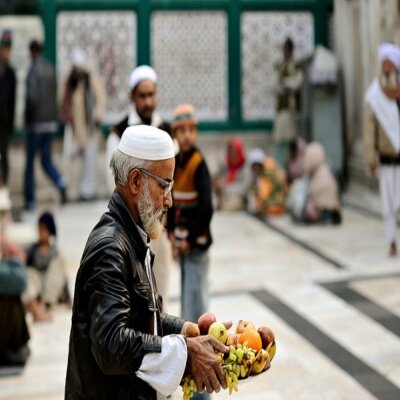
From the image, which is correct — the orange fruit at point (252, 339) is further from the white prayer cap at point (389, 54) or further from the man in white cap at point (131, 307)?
the white prayer cap at point (389, 54)

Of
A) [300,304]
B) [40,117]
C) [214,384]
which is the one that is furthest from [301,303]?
[40,117]

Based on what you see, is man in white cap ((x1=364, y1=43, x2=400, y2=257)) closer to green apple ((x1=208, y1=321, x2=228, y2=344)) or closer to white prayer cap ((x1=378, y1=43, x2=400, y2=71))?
white prayer cap ((x1=378, y1=43, x2=400, y2=71))

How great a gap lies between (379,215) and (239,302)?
3666 millimetres

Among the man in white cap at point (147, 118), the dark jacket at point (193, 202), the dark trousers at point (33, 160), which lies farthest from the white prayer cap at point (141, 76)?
the dark trousers at point (33, 160)

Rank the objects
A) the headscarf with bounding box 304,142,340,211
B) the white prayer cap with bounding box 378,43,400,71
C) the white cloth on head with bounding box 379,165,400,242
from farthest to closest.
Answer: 1. the headscarf with bounding box 304,142,340,211
2. the white cloth on head with bounding box 379,165,400,242
3. the white prayer cap with bounding box 378,43,400,71

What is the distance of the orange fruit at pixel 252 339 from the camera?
2.60 m

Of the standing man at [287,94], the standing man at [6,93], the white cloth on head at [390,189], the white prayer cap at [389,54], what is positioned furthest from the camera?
the standing man at [287,94]

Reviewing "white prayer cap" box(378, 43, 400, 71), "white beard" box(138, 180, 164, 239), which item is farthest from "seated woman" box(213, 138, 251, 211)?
"white beard" box(138, 180, 164, 239)

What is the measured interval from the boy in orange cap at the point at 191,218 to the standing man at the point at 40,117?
571 centimetres

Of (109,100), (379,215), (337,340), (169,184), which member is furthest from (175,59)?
(169,184)

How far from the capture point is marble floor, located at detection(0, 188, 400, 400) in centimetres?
485

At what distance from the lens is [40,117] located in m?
10.4

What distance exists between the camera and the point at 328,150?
11.1 metres

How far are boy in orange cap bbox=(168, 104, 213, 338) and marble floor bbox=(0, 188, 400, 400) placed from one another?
534 millimetres
